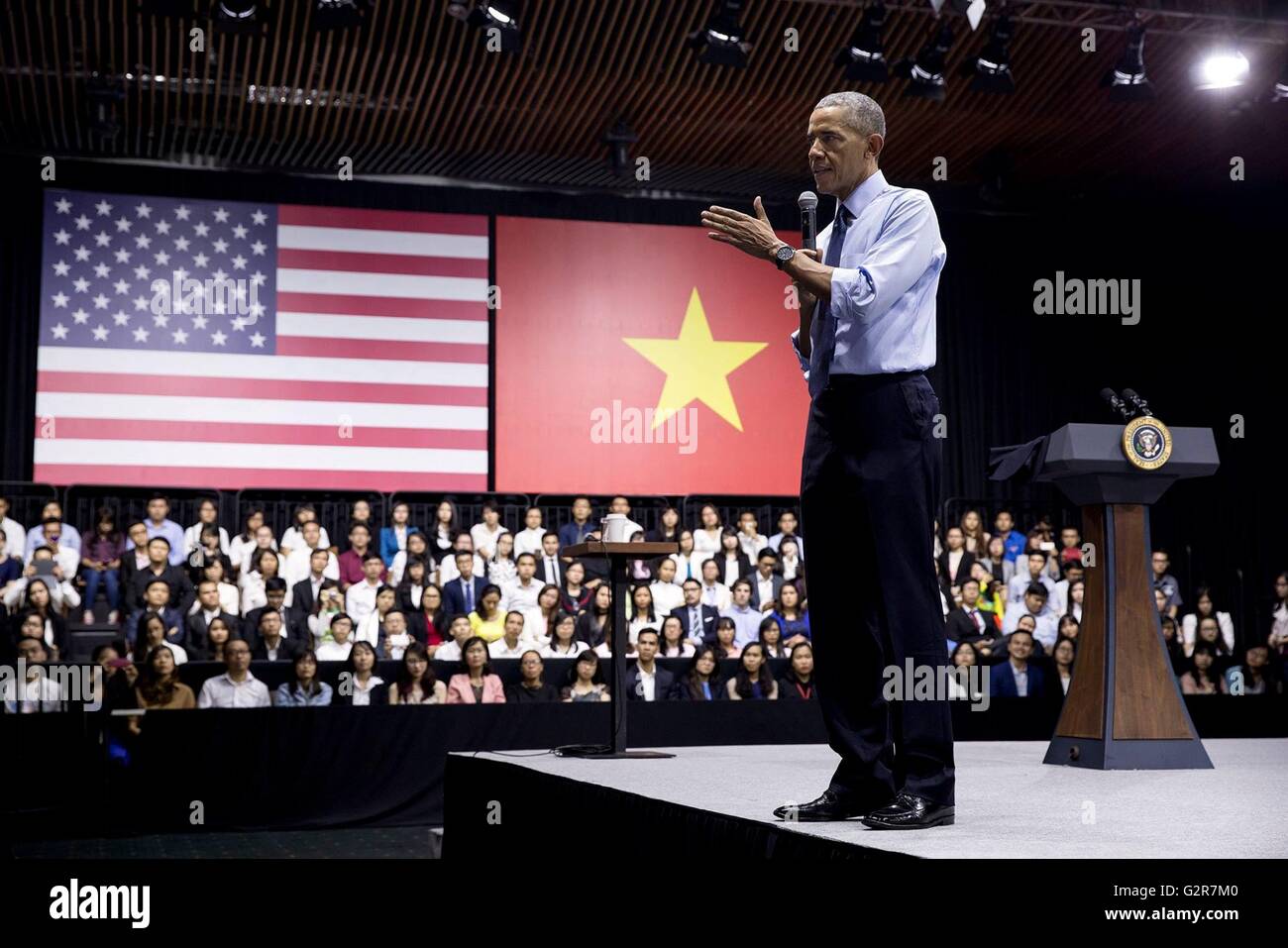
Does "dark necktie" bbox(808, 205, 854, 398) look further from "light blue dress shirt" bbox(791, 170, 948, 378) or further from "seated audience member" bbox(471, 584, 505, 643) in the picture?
"seated audience member" bbox(471, 584, 505, 643)

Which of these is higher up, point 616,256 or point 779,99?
point 779,99

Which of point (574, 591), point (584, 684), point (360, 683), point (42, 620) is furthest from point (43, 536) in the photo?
point (584, 684)

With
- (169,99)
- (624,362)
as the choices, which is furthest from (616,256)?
(169,99)

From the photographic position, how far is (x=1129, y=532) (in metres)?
3.99

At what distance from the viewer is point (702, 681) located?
8375mm

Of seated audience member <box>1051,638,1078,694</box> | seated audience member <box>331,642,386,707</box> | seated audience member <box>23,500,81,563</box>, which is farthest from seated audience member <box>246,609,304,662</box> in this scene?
seated audience member <box>1051,638,1078,694</box>

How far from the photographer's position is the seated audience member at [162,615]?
846 cm

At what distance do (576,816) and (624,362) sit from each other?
8745mm

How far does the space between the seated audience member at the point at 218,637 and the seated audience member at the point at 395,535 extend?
1.82 meters

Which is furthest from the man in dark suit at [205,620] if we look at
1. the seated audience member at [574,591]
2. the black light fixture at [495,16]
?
the black light fixture at [495,16]

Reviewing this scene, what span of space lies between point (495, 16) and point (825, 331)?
6.53m

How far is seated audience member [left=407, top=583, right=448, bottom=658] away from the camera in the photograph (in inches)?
350

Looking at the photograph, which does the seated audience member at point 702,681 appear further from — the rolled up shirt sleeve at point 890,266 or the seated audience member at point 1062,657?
the rolled up shirt sleeve at point 890,266
